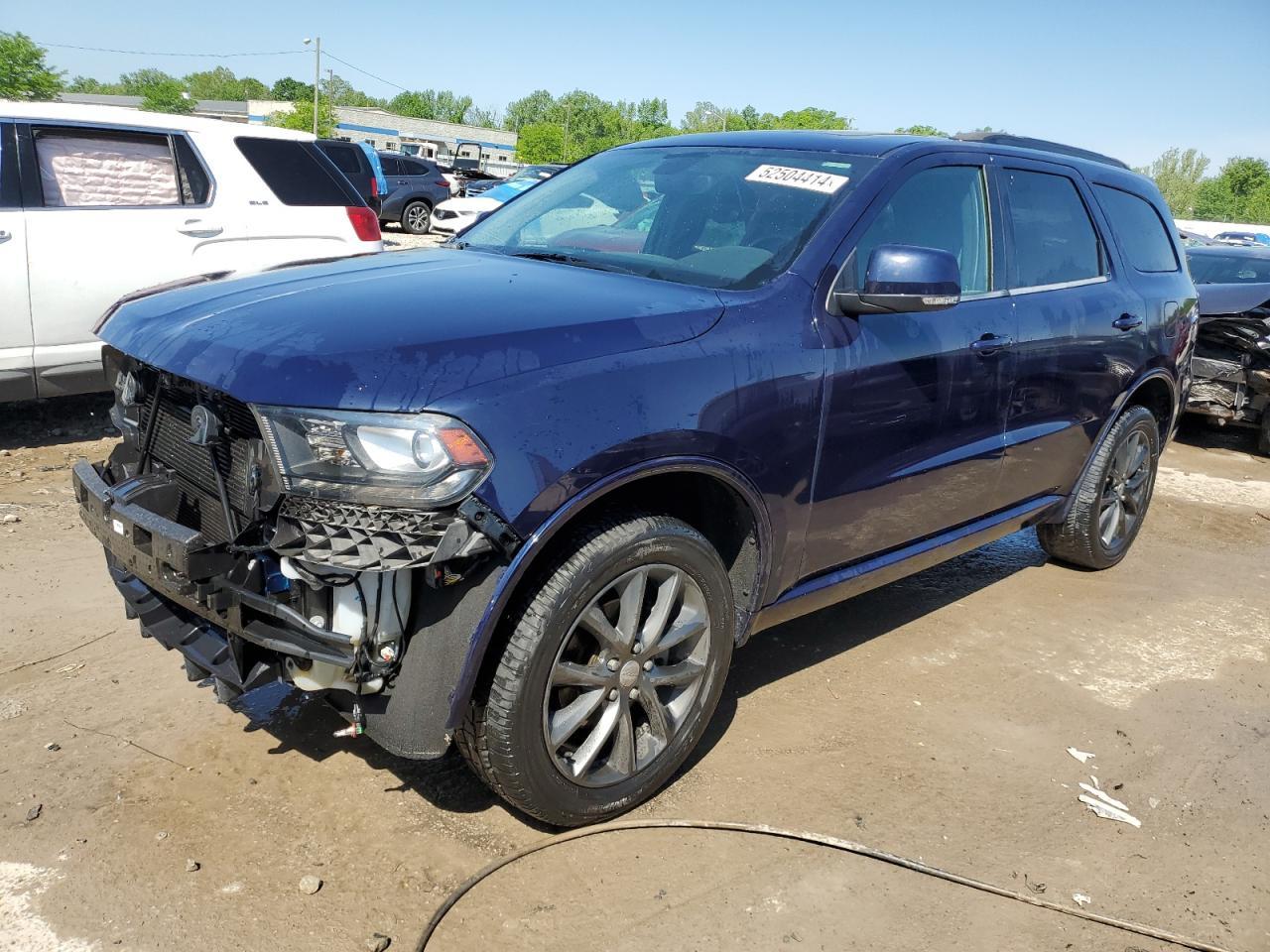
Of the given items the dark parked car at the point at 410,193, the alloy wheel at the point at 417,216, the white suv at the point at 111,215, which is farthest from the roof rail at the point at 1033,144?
the alloy wheel at the point at 417,216

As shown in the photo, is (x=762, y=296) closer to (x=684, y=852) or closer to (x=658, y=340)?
(x=658, y=340)

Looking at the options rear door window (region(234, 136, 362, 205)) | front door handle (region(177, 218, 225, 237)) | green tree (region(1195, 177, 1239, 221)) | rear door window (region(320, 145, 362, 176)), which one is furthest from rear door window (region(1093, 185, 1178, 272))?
green tree (region(1195, 177, 1239, 221))

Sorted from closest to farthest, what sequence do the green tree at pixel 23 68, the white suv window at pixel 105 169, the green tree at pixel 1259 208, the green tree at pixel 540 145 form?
the white suv window at pixel 105 169
the green tree at pixel 23 68
the green tree at pixel 1259 208
the green tree at pixel 540 145

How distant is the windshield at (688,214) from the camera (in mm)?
3189

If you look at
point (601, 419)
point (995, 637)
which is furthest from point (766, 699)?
point (601, 419)

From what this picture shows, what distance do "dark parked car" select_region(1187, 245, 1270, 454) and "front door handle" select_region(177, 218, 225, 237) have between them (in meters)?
7.55

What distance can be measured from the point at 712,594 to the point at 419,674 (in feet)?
2.99

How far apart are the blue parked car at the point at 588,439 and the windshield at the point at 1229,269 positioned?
21.4ft

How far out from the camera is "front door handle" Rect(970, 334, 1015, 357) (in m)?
3.61

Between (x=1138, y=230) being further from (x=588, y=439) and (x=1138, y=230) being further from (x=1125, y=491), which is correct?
(x=588, y=439)

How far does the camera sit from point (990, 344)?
367 cm

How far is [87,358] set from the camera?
19.4 ft

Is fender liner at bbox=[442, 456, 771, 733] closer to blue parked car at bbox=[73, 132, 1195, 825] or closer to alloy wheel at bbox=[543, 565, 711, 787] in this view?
blue parked car at bbox=[73, 132, 1195, 825]

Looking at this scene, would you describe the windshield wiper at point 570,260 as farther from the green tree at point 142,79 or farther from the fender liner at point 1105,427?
the green tree at point 142,79
